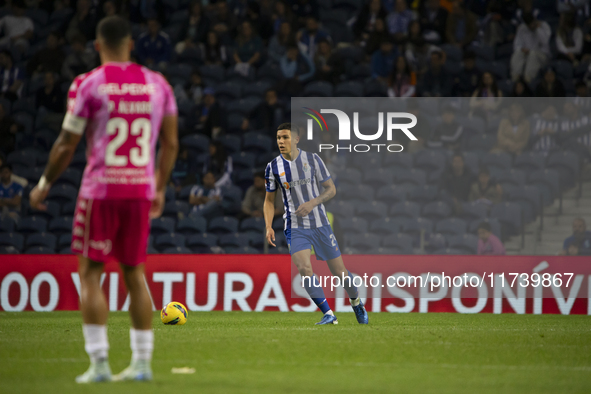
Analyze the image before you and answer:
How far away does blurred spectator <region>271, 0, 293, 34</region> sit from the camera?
1614 centimetres

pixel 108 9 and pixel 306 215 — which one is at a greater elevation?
pixel 108 9

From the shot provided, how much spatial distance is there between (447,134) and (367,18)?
13.4ft

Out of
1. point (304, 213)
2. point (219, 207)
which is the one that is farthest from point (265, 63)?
point (304, 213)

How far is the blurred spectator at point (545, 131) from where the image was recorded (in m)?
13.0

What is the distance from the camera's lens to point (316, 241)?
8.73 m

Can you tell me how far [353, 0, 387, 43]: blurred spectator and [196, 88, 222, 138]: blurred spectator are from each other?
3.50 metres

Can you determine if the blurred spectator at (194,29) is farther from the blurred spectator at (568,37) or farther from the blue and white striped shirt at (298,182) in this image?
the blue and white striped shirt at (298,182)

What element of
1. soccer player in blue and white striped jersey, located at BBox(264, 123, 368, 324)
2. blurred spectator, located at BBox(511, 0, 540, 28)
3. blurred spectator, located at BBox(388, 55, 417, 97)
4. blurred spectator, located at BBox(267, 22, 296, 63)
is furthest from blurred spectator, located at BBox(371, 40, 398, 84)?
soccer player in blue and white striped jersey, located at BBox(264, 123, 368, 324)

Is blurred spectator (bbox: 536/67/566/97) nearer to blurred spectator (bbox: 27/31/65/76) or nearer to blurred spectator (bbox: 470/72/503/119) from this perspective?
blurred spectator (bbox: 470/72/503/119)

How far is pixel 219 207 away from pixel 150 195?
9.29 metres

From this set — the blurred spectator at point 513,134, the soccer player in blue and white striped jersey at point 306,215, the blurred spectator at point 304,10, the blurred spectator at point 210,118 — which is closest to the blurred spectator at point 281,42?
the blurred spectator at point 304,10

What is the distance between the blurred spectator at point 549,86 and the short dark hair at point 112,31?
11.0 meters

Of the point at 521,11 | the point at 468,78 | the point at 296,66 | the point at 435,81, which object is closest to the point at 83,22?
the point at 296,66

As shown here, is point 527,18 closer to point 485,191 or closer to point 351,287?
point 485,191
